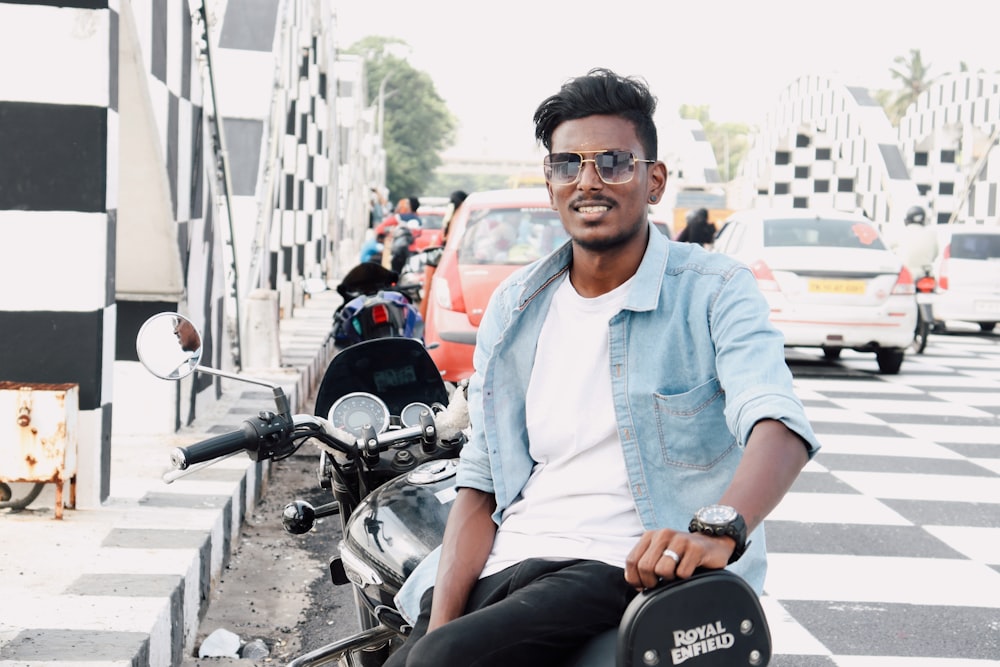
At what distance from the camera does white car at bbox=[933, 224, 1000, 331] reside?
16656mm

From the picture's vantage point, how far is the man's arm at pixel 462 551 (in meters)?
2.39

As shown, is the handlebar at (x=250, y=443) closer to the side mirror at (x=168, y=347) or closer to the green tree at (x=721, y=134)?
the side mirror at (x=168, y=347)

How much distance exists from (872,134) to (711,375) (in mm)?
32665

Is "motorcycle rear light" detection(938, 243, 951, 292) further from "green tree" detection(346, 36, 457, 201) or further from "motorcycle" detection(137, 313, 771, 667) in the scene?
"green tree" detection(346, 36, 457, 201)

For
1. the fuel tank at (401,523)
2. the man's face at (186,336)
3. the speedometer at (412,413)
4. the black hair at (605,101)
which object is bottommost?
the fuel tank at (401,523)

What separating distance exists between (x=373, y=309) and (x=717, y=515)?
5.90 m

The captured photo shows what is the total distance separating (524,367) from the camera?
2.50 meters

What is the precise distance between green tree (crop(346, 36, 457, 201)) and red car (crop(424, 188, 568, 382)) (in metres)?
92.4

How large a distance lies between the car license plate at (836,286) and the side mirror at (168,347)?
10148 mm

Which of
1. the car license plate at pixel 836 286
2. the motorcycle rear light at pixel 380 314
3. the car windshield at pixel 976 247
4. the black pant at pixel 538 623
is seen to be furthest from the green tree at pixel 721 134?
the black pant at pixel 538 623

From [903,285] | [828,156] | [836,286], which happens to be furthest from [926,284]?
[828,156]

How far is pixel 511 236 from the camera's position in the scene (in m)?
9.33

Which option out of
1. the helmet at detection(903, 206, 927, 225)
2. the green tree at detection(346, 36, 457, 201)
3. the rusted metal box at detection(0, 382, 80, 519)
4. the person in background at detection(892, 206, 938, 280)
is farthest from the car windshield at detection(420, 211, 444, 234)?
the green tree at detection(346, 36, 457, 201)

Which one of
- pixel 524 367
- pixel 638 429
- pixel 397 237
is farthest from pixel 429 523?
pixel 397 237
